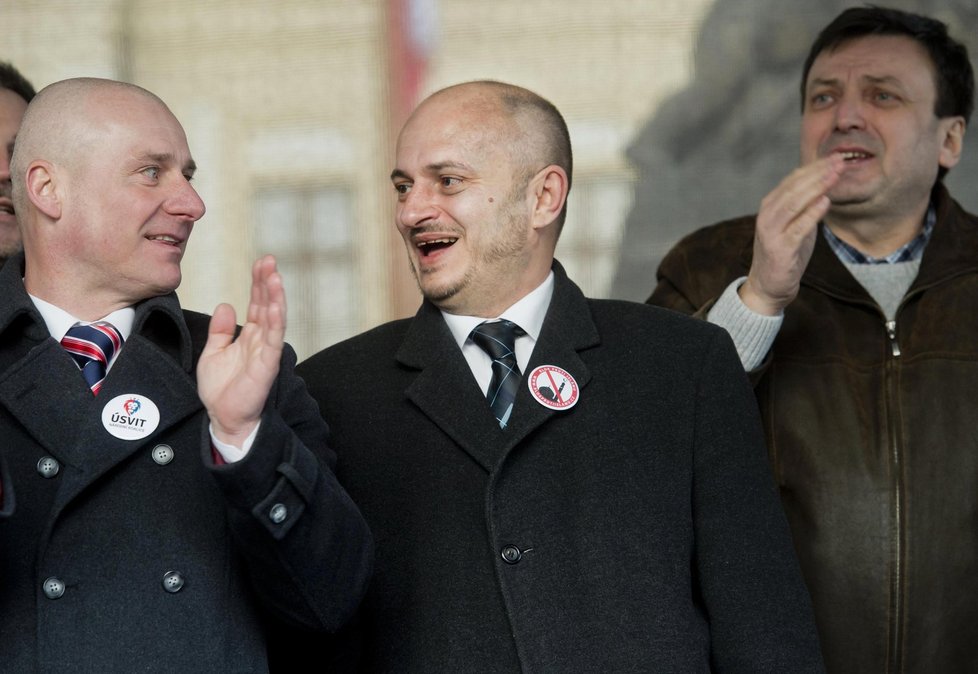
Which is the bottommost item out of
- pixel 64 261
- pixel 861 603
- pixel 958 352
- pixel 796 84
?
pixel 861 603

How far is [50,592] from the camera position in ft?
7.60

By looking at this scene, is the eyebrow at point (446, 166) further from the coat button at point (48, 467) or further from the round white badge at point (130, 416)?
the coat button at point (48, 467)

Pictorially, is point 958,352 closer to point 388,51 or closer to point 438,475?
point 438,475

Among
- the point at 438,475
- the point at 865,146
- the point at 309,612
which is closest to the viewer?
the point at 309,612

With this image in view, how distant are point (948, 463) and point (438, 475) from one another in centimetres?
117

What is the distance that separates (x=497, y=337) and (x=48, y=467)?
3.00 feet

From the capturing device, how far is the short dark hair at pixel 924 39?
3650mm

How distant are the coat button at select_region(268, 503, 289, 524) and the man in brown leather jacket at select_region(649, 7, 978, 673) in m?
1.28

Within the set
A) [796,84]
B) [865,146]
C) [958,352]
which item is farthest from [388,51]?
[958,352]

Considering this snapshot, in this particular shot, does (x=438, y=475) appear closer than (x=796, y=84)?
Yes

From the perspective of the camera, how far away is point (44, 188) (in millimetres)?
2609

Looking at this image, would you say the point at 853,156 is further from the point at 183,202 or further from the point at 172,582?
the point at 172,582

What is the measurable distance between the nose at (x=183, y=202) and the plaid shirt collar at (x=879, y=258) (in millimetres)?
1530

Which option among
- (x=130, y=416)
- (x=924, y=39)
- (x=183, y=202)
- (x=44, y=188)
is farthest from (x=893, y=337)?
(x=44, y=188)
